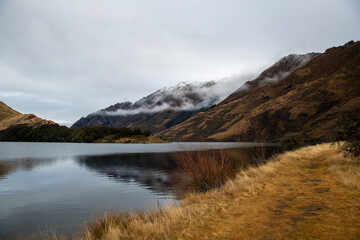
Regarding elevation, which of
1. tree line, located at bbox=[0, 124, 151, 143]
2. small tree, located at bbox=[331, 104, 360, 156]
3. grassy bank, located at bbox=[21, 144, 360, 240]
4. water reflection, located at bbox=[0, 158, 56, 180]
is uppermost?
tree line, located at bbox=[0, 124, 151, 143]

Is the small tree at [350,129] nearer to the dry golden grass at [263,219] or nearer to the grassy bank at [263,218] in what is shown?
the grassy bank at [263,218]

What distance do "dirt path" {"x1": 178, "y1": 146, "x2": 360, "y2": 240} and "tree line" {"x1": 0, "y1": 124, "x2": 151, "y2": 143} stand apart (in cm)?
17527

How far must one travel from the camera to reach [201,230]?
20.8ft

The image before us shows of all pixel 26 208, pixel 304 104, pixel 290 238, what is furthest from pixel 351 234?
pixel 304 104

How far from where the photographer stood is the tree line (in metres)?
181

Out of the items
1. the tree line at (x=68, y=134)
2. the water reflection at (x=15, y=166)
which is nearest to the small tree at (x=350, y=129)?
the water reflection at (x=15, y=166)

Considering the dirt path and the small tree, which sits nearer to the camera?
the dirt path

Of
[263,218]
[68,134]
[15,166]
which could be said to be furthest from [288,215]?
[68,134]

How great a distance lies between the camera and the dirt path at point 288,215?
17.7 ft

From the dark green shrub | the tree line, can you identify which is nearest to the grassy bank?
the dark green shrub

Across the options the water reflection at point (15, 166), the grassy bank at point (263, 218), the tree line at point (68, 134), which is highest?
the tree line at point (68, 134)

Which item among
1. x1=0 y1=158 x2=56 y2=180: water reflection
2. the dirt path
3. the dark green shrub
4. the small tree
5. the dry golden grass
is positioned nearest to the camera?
the dirt path

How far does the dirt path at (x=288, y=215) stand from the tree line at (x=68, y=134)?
6900 inches

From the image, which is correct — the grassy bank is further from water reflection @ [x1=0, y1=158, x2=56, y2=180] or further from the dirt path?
water reflection @ [x1=0, y1=158, x2=56, y2=180]
